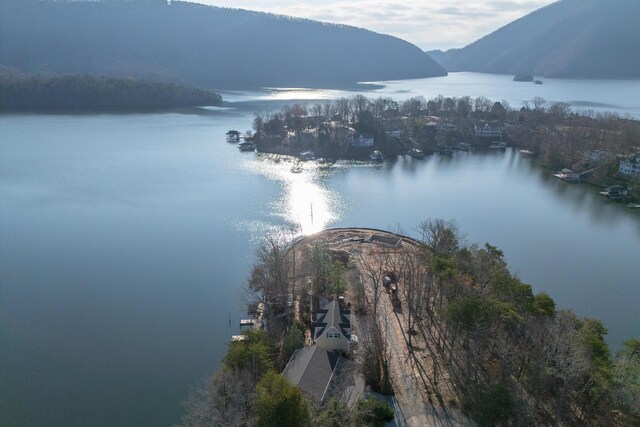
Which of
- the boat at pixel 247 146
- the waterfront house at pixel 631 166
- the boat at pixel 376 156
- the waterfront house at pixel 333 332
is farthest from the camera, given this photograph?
the boat at pixel 247 146

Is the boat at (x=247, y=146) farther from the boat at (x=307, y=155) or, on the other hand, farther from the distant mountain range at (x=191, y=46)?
the distant mountain range at (x=191, y=46)

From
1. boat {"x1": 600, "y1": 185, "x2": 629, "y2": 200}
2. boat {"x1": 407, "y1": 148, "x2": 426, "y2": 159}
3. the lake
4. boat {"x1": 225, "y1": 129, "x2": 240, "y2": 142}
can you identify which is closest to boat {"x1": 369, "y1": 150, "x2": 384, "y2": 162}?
the lake

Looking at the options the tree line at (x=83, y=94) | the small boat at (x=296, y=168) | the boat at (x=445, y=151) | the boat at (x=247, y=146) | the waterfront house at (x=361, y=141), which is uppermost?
the tree line at (x=83, y=94)

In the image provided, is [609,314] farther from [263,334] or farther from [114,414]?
[114,414]

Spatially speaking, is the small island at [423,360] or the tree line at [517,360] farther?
the tree line at [517,360]

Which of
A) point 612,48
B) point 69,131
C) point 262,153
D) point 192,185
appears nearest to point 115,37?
point 69,131

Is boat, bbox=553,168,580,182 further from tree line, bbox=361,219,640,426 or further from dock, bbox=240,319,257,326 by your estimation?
dock, bbox=240,319,257,326

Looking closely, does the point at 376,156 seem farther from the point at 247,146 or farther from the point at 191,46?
the point at 191,46

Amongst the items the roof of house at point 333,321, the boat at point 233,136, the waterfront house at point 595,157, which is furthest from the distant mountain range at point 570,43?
the roof of house at point 333,321
